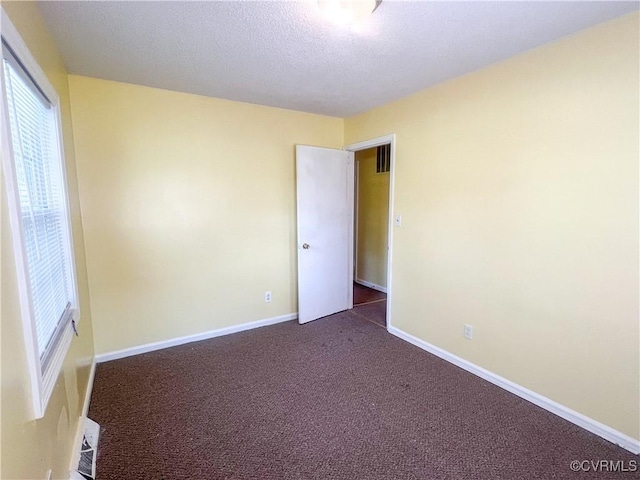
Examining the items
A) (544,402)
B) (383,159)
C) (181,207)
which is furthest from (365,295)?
(181,207)

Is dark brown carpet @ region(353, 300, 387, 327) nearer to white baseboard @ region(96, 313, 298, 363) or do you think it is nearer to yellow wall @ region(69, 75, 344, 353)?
white baseboard @ region(96, 313, 298, 363)

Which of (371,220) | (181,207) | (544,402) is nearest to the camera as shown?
(544,402)

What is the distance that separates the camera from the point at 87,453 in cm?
169

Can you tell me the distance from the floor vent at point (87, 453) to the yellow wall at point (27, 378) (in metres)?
0.07

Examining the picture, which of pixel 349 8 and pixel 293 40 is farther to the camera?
pixel 293 40

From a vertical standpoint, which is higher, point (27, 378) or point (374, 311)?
point (27, 378)

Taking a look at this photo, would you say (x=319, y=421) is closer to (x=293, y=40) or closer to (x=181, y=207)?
(x=181, y=207)

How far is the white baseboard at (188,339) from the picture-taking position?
276 cm

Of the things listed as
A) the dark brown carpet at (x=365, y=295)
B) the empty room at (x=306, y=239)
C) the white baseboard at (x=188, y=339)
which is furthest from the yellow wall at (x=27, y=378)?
the dark brown carpet at (x=365, y=295)

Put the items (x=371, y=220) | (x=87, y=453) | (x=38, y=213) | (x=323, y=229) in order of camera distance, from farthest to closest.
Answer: (x=371, y=220)
(x=323, y=229)
(x=87, y=453)
(x=38, y=213)

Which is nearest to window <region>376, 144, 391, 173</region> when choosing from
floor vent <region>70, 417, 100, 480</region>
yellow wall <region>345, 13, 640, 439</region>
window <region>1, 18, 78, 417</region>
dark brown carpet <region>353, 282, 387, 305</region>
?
yellow wall <region>345, 13, 640, 439</region>

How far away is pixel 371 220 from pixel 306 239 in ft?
6.02

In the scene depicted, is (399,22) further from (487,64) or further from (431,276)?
(431,276)

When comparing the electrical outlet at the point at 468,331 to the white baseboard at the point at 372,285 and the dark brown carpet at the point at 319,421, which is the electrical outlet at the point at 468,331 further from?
the white baseboard at the point at 372,285
